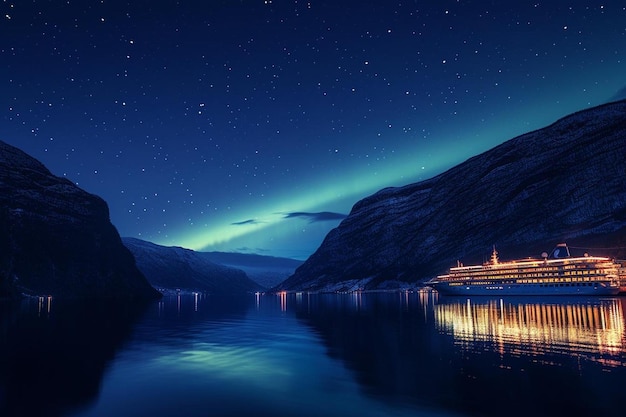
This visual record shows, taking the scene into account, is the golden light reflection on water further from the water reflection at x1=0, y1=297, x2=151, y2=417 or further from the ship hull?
the ship hull

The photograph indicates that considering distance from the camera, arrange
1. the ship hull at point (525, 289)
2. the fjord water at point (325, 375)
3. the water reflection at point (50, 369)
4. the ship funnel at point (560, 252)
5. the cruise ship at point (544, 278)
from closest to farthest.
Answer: the fjord water at point (325, 375) → the water reflection at point (50, 369) → the ship hull at point (525, 289) → the cruise ship at point (544, 278) → the ship funnel at point (560, 252)

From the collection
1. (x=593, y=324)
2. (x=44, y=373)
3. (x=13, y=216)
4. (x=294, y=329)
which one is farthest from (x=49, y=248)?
(x=593, y=324)

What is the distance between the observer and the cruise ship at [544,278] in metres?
132

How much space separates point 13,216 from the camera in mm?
192375

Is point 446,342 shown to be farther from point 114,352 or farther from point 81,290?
point 81,290

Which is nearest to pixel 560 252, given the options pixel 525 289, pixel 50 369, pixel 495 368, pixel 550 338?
pixel 525 289

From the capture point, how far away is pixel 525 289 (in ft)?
481

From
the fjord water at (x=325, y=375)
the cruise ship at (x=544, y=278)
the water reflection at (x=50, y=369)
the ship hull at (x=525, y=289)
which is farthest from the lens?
the cruise ship at (x=544, y=278)

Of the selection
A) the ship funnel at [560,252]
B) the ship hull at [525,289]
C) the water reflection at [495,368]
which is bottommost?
the ship hull at [525,289]

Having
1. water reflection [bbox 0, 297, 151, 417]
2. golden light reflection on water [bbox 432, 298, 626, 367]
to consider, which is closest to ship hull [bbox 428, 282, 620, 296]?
golden light reflection on water [bbox 432, 298, 626, 367]

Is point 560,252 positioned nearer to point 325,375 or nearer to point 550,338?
point 550,338

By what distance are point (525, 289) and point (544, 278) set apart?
286 inches

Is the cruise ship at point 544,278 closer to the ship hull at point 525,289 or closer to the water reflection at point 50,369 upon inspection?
the ship hull at point 525,289

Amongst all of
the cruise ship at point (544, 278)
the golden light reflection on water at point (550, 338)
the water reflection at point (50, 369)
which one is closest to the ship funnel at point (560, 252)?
the cruise ship at point (544, 278)
